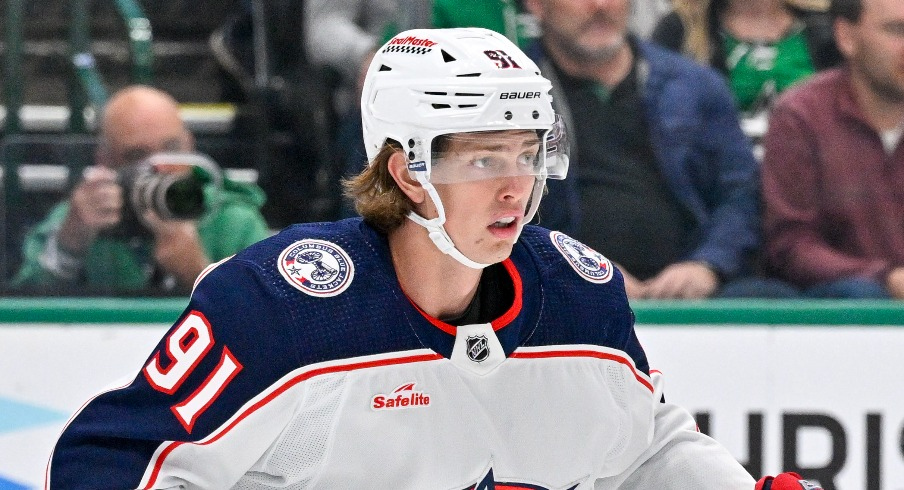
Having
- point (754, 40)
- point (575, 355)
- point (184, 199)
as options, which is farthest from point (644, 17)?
point (575, 355)

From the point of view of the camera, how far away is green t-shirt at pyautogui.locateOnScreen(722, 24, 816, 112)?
11.0 ft

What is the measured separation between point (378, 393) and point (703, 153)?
1596 mm

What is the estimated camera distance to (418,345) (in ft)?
6.69

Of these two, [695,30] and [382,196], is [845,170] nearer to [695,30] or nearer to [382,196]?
[695,30]

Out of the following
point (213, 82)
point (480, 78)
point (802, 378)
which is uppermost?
point (480, 78)

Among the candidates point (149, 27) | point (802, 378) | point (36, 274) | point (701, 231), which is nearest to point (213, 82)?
point (149, 27)

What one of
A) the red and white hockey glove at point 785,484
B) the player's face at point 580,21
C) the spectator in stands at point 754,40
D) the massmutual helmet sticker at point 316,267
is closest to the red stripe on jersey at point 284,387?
the massmutual helmet sticker at point 316,267

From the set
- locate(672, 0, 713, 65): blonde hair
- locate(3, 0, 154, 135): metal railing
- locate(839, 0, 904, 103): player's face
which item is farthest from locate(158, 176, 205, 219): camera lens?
locate(839, 0, 904, 103): player's face

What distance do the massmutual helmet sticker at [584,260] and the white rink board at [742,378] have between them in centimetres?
113

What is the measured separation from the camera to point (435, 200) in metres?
2.01

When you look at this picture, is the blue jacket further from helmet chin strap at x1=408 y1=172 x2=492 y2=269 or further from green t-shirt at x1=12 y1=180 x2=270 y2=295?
helmet chin strap at x1=408 y1=172 x2=492 y2=269

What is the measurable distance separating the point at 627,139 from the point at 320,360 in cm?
158

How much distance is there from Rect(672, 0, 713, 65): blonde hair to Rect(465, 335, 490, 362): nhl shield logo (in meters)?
1.52

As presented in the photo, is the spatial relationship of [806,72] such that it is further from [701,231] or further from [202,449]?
[202,449]
